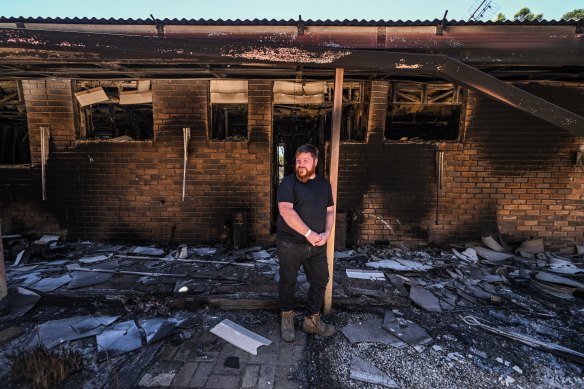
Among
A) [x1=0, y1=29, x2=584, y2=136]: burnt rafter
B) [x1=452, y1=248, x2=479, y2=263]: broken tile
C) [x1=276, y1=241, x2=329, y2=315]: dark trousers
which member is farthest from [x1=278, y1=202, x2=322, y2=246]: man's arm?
[x1=452, y1=248, x2=479, y2=263]: broken tile

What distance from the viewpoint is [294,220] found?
283cm

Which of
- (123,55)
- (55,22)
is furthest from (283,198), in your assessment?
(55,22)

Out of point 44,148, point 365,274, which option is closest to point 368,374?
point 365,274

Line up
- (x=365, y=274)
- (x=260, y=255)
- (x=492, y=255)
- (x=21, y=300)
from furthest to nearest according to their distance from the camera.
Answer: (x=492, y=255), (x=260, y=255), (x=365, y=274), (x=21, y=300)

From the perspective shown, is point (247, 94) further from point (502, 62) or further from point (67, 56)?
point (502, 62)

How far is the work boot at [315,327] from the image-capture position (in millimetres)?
3162

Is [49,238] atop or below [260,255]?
atop

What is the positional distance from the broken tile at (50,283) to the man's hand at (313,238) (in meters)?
3.55

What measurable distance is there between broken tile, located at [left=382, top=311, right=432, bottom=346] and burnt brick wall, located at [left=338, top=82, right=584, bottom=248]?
2.38m

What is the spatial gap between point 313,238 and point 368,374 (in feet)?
4.22

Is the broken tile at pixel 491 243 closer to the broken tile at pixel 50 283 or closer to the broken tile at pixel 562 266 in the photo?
the broken tile at pixel 562 266

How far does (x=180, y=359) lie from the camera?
2.79 metres

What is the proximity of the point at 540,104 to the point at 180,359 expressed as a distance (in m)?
3.98

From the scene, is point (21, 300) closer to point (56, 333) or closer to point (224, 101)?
point (56, 333)
